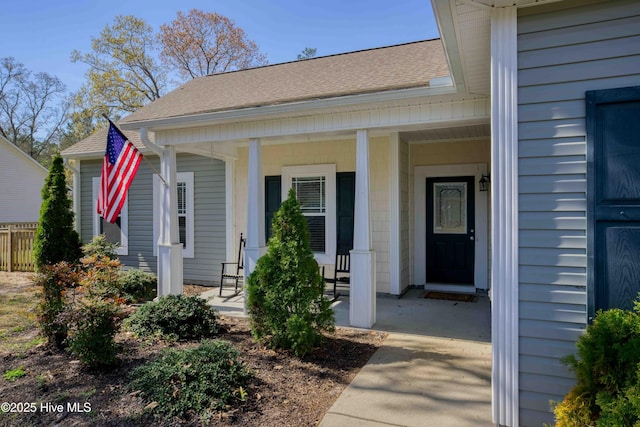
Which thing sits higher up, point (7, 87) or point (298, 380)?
point (7, 87)

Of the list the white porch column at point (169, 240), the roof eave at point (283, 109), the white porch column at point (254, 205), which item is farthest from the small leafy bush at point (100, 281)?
the roof eave at point (283, 109)

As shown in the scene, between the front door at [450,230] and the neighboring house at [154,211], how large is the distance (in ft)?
13.8

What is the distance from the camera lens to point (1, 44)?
22.5 metres

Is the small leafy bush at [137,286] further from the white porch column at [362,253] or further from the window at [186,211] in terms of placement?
the white porch column at [362,253]

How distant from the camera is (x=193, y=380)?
305 cm

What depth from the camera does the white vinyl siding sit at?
7.66 ft

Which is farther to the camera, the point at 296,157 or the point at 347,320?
the point at 296,157

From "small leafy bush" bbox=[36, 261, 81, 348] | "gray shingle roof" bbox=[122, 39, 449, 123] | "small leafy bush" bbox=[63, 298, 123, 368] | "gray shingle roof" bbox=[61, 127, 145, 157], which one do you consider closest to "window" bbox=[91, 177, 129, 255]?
"gray shingle roof" bbox=[61, 127, 145, 157]

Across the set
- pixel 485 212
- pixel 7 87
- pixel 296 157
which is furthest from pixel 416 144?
pixel 7 87

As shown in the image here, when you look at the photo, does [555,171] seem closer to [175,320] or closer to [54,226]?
[175,320]

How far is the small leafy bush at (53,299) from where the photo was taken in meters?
4.06

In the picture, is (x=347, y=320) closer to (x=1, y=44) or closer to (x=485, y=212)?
(x=485, y=212)

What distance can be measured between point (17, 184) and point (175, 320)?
19144 millimetres

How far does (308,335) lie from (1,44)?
28793mm
